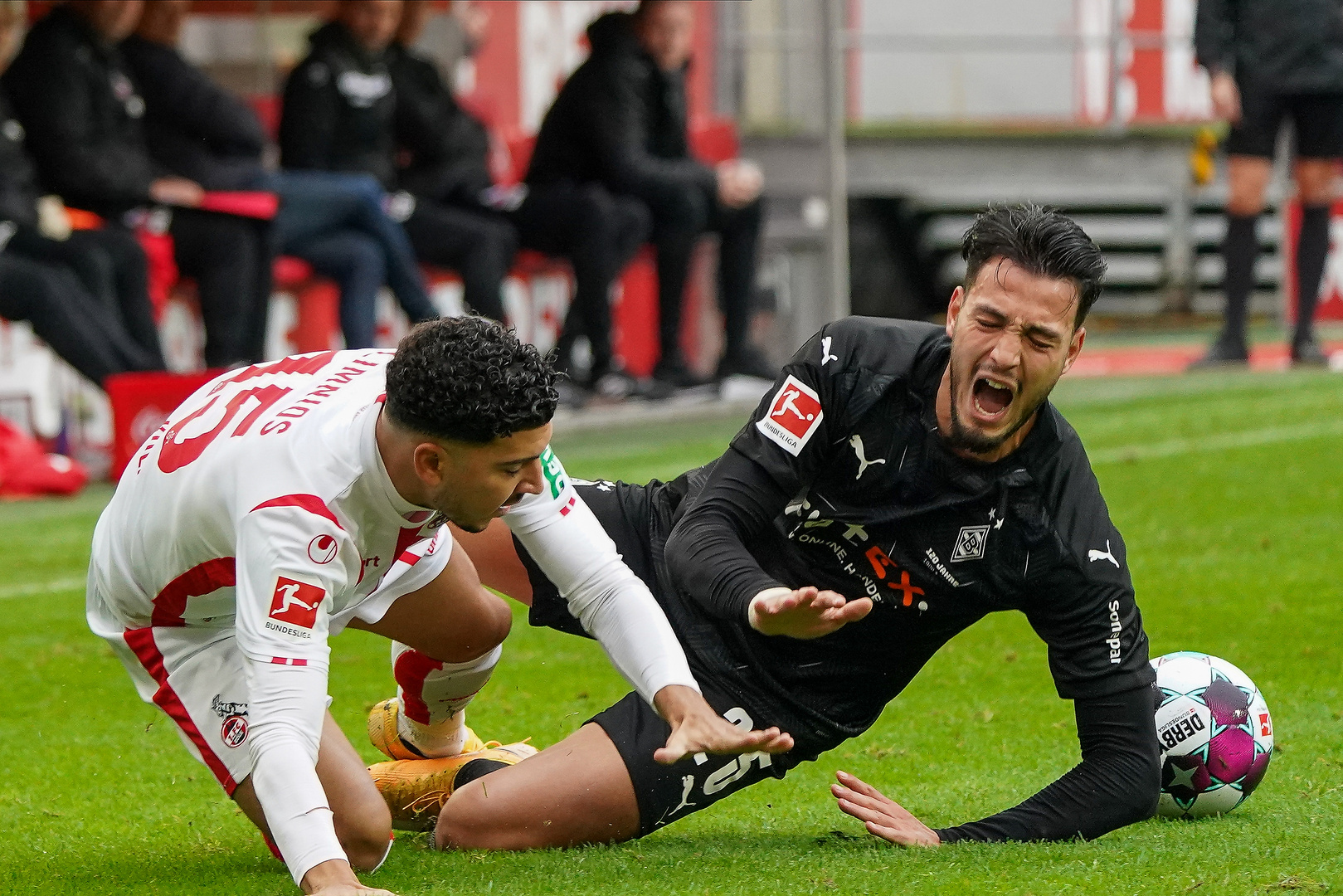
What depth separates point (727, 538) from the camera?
3.75 m

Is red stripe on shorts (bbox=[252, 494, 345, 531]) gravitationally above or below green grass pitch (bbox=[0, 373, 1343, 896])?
above

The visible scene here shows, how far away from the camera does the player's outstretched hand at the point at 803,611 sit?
10.7 ft

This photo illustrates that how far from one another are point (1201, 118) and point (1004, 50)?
2.38 meters

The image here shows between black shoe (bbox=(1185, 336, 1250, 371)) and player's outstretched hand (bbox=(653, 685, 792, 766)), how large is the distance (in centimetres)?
908

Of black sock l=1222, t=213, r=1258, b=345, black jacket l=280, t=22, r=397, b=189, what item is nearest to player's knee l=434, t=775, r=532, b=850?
black jacket l=280, t=22, r=397, b=189

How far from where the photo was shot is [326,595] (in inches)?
132

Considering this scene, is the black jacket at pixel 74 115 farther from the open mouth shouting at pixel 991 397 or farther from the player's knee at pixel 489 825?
the open mouth shouting at pixel 991 397

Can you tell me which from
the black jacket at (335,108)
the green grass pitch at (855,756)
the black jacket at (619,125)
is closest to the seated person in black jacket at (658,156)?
the black jacket at (619,125)

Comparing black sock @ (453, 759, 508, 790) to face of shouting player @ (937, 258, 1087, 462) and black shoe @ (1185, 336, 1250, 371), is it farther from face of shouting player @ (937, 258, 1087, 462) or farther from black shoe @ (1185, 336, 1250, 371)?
black shoe @ (1185, 336, 1250, 371)

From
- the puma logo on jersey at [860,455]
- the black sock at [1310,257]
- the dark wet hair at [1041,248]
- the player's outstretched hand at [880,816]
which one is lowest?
the black sock at [1310,257]

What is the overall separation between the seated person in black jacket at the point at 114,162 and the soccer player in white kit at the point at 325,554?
5.38 m

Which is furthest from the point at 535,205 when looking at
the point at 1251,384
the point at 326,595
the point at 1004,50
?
the point at 326,595

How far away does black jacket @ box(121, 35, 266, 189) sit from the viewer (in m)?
9.70

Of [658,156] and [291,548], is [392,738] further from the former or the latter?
[658,156]
